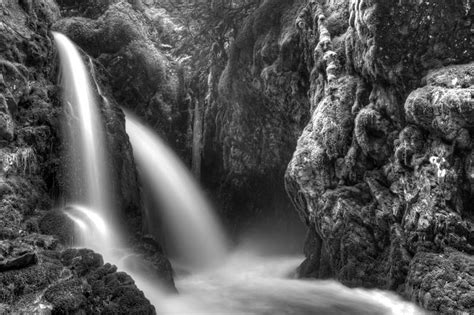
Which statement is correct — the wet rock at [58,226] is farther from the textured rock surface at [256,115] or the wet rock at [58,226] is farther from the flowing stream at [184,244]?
the textured rock surface at [256,115]

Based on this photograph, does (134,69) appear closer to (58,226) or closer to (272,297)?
(58,226)

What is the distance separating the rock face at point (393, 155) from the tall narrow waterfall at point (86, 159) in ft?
25.2

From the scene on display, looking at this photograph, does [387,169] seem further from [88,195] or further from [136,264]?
[88,195]

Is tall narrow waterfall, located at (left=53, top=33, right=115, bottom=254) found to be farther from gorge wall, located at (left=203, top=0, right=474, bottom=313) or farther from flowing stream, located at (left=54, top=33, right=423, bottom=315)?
gorge wall, located at (left=203, top=0, right=474, bottom=313)

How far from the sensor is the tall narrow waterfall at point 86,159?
1445cm

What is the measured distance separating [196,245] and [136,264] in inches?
304

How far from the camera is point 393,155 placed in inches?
538

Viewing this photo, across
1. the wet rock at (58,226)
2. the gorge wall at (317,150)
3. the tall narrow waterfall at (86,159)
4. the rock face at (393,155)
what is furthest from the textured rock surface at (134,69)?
the wet rock at (58,226)

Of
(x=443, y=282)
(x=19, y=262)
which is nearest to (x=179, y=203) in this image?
(x=19, y=262)

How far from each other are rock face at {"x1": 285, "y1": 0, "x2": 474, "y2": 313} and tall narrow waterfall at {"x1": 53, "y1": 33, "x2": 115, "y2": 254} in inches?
303

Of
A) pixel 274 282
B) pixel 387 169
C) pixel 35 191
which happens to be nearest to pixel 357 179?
pixel 387 169

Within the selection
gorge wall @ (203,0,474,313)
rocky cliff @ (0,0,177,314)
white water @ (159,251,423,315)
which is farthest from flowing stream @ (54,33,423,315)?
gorge wall @ (203,0,474,313)

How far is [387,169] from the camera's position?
45.4 feet

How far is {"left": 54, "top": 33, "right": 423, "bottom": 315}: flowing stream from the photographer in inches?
508
